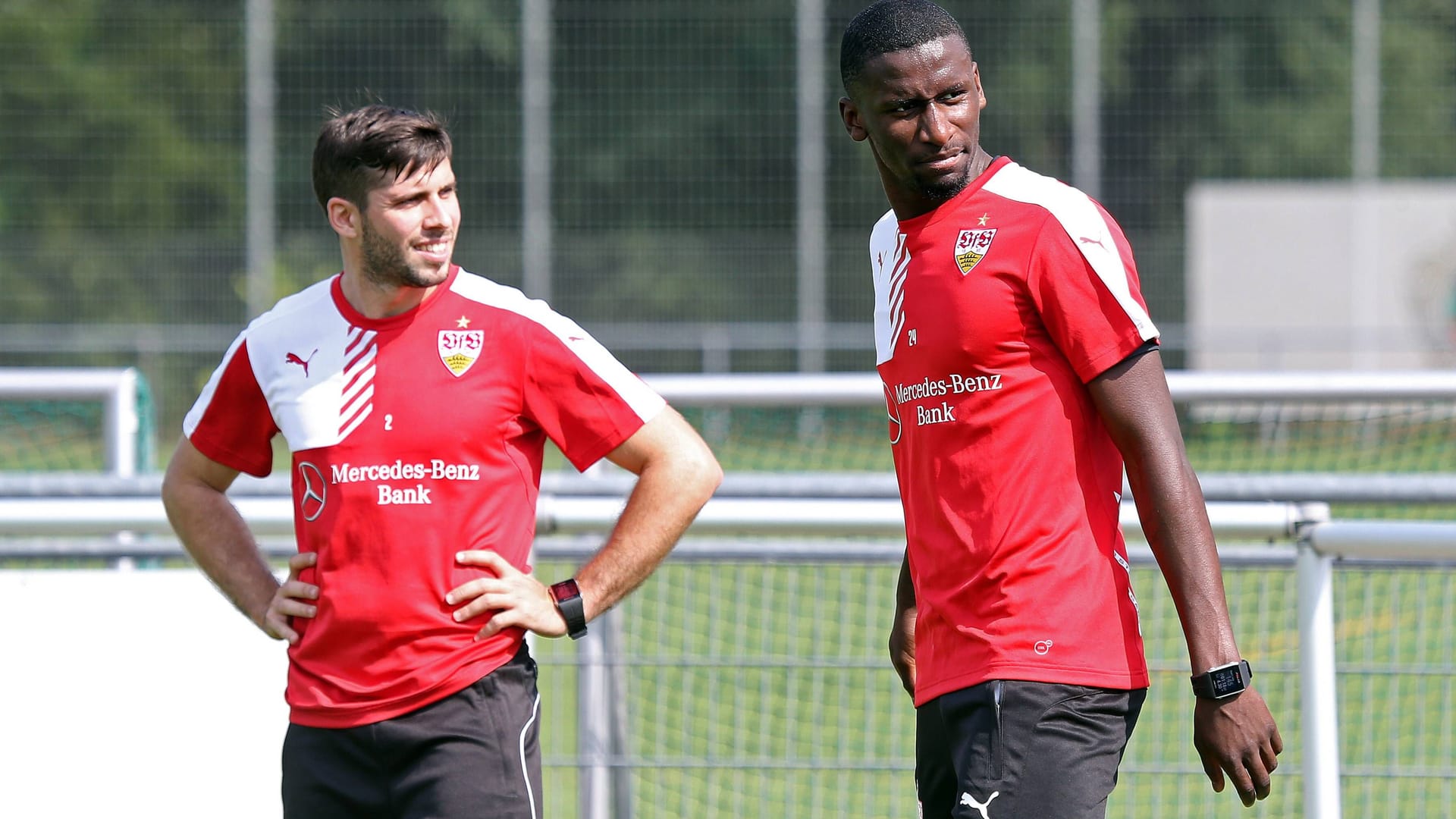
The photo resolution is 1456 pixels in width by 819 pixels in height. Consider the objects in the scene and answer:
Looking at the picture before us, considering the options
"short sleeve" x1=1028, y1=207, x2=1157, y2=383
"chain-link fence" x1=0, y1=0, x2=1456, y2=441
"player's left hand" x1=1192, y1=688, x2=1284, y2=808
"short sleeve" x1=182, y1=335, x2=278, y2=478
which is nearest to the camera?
"player's left hand" x1=1192, y1=688, x2=1284, y2=808

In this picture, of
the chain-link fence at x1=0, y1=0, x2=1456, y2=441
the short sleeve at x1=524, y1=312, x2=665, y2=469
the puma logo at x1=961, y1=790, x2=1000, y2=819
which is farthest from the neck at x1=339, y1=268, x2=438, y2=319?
the chain-link fence at x1=0, y1=0, x2=1456, y2=441

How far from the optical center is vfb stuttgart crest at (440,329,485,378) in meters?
3.04

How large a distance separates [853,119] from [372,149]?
2.90 feet

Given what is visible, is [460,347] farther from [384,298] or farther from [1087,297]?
[1087,297]

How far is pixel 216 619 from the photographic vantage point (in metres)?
3.86

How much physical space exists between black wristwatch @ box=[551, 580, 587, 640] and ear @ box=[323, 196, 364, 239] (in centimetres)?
76

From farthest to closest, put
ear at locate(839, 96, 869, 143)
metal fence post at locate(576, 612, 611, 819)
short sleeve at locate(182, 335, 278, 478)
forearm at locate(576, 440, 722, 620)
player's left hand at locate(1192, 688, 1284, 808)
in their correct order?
metal fence post at locate(576, 612, 611, 819)
short sleeve at locate(182, 335, 278, 478)
forearm at locate(576, 440, 722, 620)
ear at locate(839, 96, 869, 143)
player's left hand at locate(1192, 688, 1284, 808)

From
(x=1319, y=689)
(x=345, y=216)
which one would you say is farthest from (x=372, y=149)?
(x=1319, y=689)

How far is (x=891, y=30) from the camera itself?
9.30ft

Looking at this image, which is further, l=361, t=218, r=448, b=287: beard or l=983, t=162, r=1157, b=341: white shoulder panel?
l=361, t=218, r=448, b=287: beard

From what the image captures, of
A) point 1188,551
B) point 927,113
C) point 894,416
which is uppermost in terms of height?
point 927,113

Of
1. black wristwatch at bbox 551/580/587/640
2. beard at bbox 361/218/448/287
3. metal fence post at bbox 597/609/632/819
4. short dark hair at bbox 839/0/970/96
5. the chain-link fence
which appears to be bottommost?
metal fence post at bbox 597/609/632/819

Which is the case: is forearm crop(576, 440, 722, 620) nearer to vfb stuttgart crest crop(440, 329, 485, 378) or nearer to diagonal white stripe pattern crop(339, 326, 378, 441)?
vfb stuttgart crest crop(440, 329, 485, 378)

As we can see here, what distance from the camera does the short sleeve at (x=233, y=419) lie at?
10.6 feet
